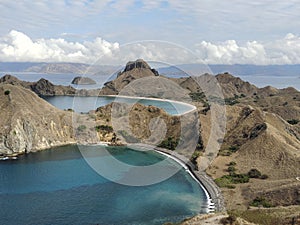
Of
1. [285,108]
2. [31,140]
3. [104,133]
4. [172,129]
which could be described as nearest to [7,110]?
[31,140]

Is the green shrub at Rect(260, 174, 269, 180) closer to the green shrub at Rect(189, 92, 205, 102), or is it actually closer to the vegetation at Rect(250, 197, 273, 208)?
the vegetation at Rect(250, 197, 273, 208)

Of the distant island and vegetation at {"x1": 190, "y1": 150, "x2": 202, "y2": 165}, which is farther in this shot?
vegetation at {"x1": 190, "y1": 150, "x2": 202, "y2": 165}

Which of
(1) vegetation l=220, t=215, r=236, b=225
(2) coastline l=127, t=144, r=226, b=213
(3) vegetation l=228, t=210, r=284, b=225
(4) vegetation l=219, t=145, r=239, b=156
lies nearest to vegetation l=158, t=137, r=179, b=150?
(2) coastline l=127, t=144, r=226, b=213

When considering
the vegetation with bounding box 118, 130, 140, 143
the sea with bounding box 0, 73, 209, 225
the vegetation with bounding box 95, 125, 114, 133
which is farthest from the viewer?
the vegetation with bounding box 95, 125, 114, 133

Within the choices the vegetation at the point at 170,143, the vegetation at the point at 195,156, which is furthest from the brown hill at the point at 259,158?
the vegetation at the point at 170,143

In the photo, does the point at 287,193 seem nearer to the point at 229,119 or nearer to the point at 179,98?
the point at 229,119

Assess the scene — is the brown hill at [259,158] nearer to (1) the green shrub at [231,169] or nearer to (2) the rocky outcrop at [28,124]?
(1) the green shrub at [231,169]
